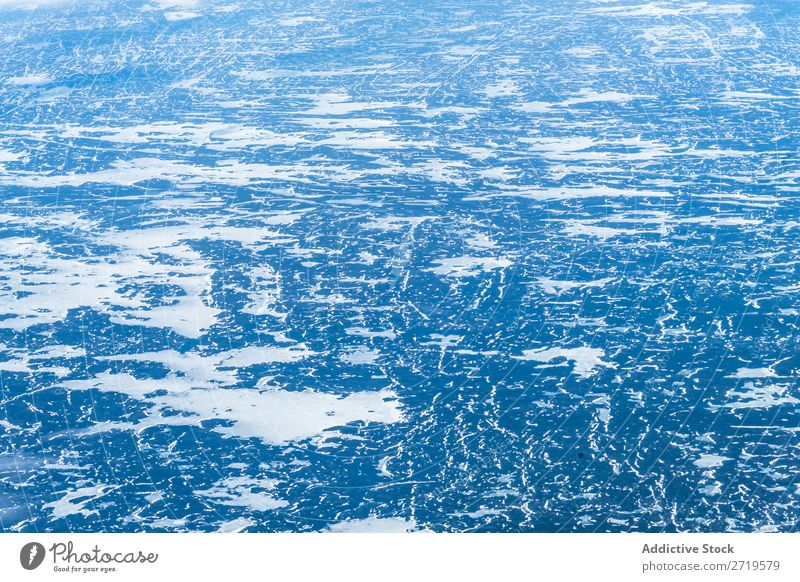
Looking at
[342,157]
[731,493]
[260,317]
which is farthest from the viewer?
[342,157]

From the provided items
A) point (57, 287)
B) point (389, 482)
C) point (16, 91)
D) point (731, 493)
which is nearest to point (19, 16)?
point (16, 91)

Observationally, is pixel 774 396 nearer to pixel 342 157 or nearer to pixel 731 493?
pixel 731 493
